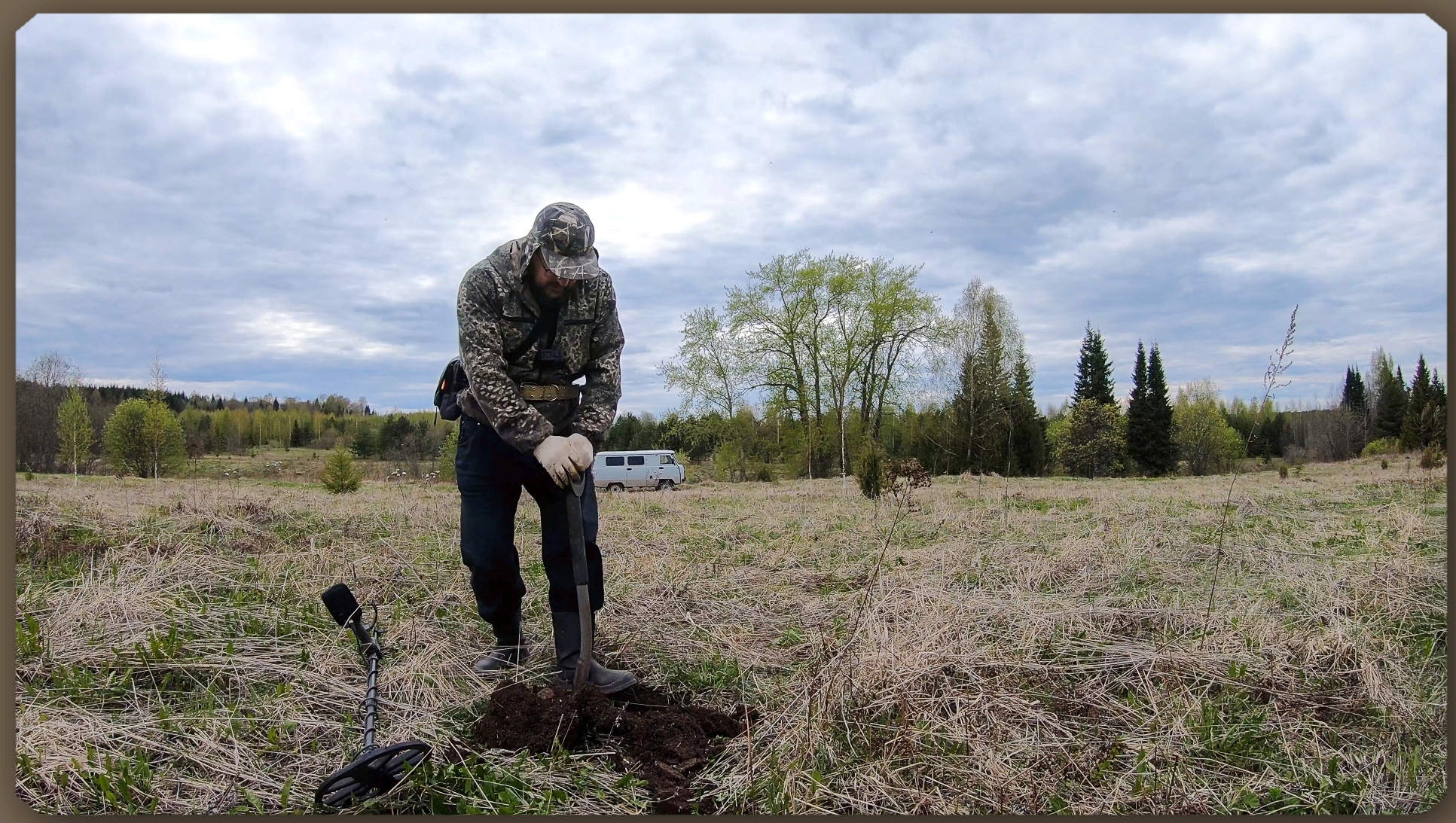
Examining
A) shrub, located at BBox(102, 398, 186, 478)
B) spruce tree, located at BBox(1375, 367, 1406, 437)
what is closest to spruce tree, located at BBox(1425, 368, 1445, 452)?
spruce tree, located at BBox(1375, 367, 1406, 437)

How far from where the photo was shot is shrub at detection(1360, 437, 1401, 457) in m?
19.8

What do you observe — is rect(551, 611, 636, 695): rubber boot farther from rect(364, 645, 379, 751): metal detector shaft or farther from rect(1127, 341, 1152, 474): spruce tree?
rect(1127, 341, 1152, 474): spruce tree

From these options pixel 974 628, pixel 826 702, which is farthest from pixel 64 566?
pixel 974 628

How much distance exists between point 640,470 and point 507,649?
2452 cm

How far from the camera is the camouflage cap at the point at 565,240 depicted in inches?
118

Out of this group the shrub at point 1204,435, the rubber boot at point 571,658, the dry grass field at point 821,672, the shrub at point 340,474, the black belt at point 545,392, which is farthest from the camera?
the shrub at point 1204,435

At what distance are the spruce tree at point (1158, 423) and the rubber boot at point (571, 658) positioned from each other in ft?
120

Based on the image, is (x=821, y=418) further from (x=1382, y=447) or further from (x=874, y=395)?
(x=1382, y=447)

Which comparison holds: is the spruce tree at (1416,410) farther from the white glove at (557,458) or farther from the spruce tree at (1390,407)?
the white glove at (557,458)

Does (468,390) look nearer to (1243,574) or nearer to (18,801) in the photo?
(18,801)

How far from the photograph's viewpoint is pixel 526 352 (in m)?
3.26

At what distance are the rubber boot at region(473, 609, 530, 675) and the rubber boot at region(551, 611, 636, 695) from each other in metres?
0.24

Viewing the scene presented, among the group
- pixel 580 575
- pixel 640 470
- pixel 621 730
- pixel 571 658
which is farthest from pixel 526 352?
pixel 640 470

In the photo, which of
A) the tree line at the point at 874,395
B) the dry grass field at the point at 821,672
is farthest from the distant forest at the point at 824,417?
the dry grass field at the point at 821,672
